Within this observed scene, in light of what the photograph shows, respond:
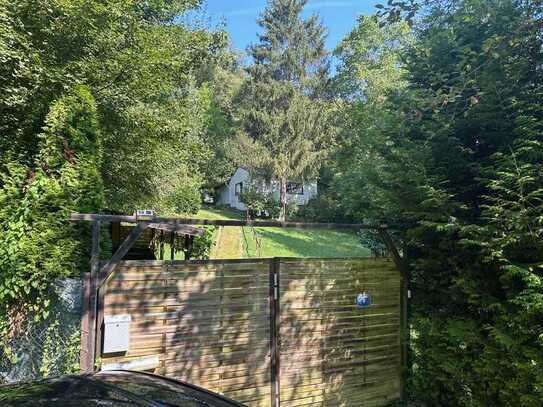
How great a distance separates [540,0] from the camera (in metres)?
3.39

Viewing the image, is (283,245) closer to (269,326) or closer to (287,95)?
(287,95)

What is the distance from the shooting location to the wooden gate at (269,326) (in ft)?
11.1

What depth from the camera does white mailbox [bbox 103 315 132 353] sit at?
10.3 ft

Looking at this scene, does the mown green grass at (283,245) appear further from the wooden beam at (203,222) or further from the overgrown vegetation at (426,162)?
the wooden beam at (203,222)

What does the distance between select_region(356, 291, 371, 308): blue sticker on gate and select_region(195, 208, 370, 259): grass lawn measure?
8.92m

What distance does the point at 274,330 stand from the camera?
3.92 metres

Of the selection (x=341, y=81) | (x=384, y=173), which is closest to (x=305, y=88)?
(x=341, y=81)

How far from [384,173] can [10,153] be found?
3.93m

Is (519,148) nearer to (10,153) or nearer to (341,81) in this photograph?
(10,153)

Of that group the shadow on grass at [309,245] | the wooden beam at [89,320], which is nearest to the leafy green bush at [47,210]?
the wooden beam at [89,320]

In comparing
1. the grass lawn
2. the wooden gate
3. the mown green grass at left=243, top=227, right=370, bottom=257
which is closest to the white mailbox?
the wooden gate

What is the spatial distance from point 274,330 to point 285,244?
1229 centimetres

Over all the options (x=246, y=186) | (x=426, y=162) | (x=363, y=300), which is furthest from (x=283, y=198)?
(x=426, y=162)

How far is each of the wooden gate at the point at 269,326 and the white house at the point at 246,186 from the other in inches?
803
